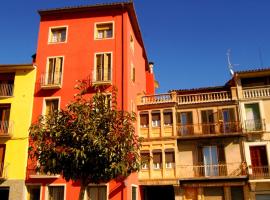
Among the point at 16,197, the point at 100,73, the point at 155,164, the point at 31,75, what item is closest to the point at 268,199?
the point at 155,164

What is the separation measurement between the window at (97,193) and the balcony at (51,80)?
8904mm

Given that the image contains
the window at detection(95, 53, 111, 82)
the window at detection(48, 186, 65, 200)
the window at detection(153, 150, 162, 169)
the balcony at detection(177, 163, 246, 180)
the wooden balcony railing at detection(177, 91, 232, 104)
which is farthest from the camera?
the wooden balcony railing at detection(177, 91, 232, 104)

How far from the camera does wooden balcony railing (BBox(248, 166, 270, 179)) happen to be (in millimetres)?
28328

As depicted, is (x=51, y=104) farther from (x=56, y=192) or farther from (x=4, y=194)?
(x=4, y=194)

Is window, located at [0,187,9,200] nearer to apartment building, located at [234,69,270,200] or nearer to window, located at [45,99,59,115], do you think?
window, located at [45,99,59,115]

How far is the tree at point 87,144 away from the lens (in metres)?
16.5

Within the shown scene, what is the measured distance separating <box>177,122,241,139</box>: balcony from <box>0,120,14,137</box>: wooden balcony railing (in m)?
14.4

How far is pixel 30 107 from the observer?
28.8 meters

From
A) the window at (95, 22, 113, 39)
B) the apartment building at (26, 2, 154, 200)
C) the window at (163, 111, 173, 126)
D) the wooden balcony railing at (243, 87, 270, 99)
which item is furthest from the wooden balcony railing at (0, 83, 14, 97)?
the wooden balcony railing at (243, 87, 270, 99)

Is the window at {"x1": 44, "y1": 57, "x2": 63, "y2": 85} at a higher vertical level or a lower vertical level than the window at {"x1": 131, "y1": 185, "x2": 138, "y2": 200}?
higher

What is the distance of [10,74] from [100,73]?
8.12 m

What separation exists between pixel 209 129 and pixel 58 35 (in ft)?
52.9

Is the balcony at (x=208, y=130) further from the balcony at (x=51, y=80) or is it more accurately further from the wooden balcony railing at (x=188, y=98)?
the balcony at (x=51, y=80)

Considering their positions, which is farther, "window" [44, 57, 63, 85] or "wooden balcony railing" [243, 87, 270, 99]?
"wooden balcony railing" [243, 87, 270, 99]
